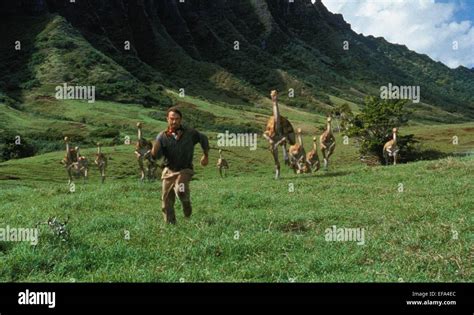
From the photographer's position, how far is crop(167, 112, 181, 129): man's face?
13.0 m

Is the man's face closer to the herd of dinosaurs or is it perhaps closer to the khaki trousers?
the khaki trousers

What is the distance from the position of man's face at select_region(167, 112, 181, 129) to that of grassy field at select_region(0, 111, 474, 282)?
2.19m

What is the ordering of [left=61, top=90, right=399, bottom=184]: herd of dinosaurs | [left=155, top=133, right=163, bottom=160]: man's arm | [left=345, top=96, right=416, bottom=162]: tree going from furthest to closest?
[left=345, top=96, right=416, bottom=162]: tree < [left=61, top=90, right=399, bottom=184]: herd of dinosaurs < [left=155, top=133, right=163, bottom=160]: man's arm

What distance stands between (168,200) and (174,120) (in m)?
1.80

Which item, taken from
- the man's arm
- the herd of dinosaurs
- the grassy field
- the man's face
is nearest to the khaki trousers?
the grassy field

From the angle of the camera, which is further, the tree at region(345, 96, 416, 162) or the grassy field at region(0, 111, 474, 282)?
the tree at region(345, 96, 416, 162)

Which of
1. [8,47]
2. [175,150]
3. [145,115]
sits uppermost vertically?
[8,47]

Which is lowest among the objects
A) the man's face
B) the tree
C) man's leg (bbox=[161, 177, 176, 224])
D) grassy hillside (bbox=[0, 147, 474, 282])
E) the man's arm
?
grassy hillside (bbox=[0, 147, 474, 282])

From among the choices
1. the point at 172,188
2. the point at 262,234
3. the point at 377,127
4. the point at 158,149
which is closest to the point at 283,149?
the point at 172,188

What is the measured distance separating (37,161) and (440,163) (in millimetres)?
41683

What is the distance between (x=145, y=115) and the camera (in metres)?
101

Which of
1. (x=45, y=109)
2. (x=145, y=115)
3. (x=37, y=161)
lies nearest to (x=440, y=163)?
(x=37, y=161)

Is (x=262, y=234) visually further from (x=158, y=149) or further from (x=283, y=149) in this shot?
(x=283, y=149)
